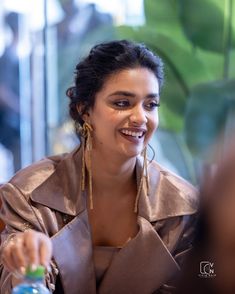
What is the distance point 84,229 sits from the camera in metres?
1.25

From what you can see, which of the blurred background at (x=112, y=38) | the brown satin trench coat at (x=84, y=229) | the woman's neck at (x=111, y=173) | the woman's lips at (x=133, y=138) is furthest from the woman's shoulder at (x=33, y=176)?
the blurred background at (x=112, y=38)

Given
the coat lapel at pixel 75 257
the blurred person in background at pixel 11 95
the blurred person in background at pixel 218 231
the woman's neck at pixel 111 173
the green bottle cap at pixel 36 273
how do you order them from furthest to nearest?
the blurred person in background at pixel 11 95 → the woman's neck at pixel 111 173 → the coat lapel at pixel 75 257 → the green bottle cap at pixel 36 273 → the blurred person in background at pixel 218 231

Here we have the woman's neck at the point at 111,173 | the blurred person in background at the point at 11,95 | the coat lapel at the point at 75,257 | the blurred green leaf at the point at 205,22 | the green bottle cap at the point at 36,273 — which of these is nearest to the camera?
the green bottle cap at the point at 36,273

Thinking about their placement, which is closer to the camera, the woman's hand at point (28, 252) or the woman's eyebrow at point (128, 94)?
the woman's hand at point (28, 252)

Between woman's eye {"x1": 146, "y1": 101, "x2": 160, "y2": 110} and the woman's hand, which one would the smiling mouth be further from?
the woman's hand

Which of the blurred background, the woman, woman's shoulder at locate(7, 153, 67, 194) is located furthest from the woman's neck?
the blurred background

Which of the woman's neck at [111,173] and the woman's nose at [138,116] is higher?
the woman's nose at [138,116]

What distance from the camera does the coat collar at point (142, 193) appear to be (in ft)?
4.09

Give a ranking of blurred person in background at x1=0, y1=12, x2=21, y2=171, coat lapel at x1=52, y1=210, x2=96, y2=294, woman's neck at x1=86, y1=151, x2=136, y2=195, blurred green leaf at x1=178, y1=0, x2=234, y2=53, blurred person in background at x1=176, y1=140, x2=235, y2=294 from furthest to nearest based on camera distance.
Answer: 1. blurred person in background at x1=0, y1=12, x2=21, y2=171
2. blurred green leaf at x1=178, y1=0, x2=234, y2=53
3. woman's neck at x1=86, y1=151, x2=136, y2=195
4. coat lapel at x1=52, y1=210, x2=96, y2=294
5. blurred person in background at x1=176, y1=140, x2=235, y2=294

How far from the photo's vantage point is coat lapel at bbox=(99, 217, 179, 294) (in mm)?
1210

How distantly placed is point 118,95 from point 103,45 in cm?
16

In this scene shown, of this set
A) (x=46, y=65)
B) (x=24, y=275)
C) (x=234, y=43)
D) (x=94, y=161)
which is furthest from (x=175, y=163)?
(x=24, y=275)

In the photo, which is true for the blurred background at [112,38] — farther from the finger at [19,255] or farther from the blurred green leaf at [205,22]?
the finger at [19,255]

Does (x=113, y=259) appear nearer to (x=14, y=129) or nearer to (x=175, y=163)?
(x=175, y=163)
